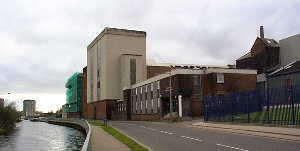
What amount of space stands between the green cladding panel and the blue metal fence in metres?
106

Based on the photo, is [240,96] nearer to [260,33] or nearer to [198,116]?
[198,116]

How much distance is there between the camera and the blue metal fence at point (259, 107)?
28.9 m

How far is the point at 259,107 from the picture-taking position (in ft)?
111

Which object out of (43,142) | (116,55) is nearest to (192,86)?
(43,142)

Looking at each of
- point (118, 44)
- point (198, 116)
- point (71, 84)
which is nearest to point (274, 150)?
point (198, 116)

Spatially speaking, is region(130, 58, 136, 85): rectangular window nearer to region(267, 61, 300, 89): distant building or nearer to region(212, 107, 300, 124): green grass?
region(267, 61, 300, 89): distant building

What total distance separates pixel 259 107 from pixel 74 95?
12480 cm

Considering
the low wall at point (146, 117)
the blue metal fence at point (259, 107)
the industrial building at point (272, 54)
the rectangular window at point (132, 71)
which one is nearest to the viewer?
the blue metal fence at point (259, 107)

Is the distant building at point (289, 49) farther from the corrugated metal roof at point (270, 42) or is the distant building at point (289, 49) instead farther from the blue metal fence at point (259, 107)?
the blue metal fence at point (259, 107)

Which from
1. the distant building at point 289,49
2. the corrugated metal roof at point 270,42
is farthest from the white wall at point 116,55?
the distant building at point 289,49

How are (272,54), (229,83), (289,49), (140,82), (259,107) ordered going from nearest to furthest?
1. (259,107)
2. (229,83)
3. (289,49)
4. (272,54)
5. (140,82)

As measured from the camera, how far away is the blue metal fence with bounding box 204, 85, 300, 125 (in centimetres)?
2886

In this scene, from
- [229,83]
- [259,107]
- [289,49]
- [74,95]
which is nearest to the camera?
[259,107]

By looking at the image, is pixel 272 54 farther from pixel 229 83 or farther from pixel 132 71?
pixel 132 71
